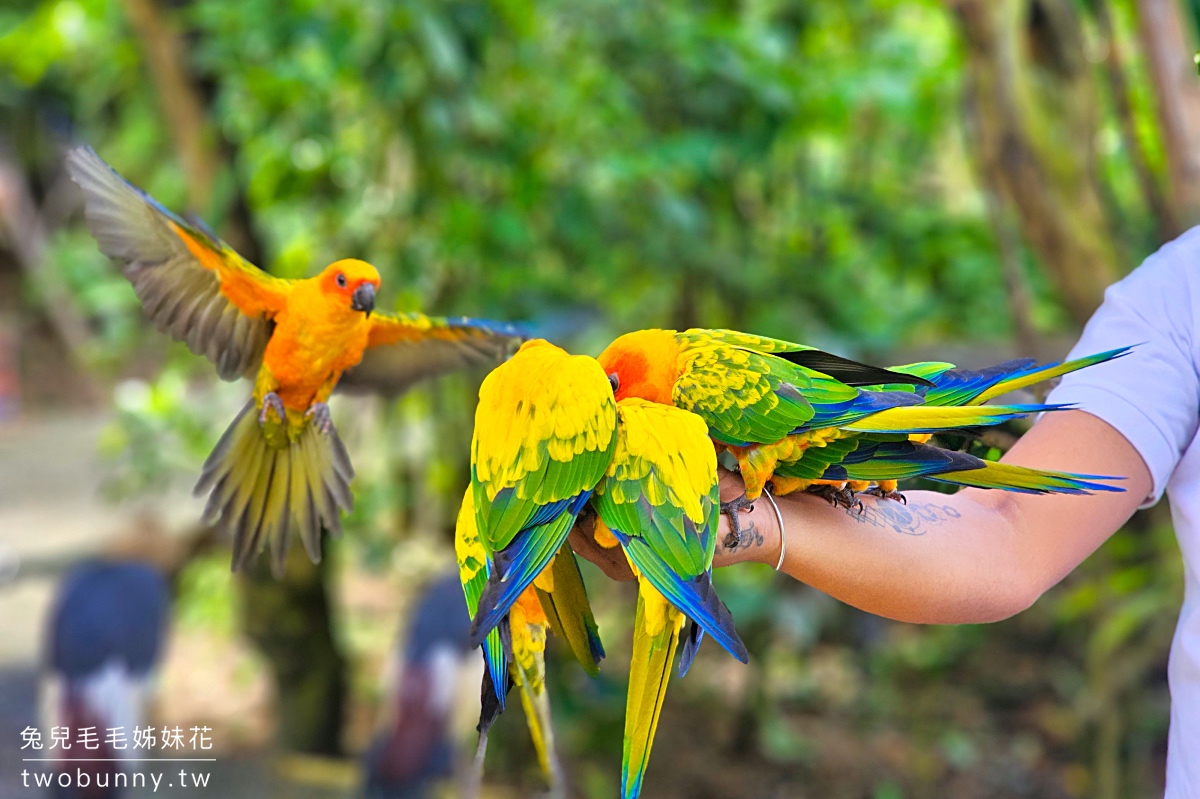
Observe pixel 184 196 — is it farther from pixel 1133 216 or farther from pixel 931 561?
pixel 1133 216

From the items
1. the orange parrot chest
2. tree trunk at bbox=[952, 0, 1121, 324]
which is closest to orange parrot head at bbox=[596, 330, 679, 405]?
the orange parrot chest

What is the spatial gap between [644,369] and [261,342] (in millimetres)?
320

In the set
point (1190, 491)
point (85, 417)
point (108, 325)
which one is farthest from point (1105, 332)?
point (85, 417)

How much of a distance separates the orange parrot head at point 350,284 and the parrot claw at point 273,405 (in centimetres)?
9

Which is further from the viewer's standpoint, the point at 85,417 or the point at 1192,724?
the point at 85,417

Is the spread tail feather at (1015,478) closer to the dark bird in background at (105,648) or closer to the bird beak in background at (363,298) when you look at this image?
the bird beak in background at (363,298)

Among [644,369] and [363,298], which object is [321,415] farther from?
[644,369]

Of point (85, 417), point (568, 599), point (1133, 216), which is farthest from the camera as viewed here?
point (85, 417)

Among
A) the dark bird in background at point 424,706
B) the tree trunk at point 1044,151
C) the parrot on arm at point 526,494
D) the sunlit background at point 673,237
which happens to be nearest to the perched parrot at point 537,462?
the parrot on arm at point 526,494

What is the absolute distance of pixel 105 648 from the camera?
2.09 meters

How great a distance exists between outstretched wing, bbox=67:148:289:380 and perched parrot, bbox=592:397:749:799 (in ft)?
1.08

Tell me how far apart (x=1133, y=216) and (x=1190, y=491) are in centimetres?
222

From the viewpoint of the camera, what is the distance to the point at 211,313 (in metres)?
0.78

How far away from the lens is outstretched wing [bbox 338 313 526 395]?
81 cm
